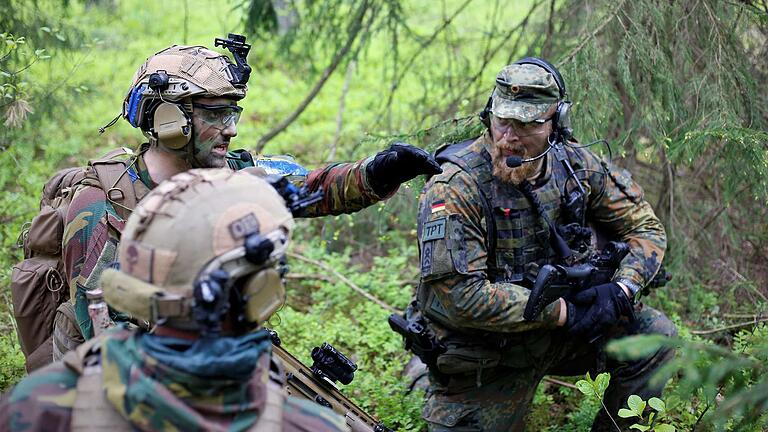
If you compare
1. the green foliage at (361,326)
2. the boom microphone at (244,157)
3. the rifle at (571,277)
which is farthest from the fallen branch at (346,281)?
the boom microphone at (244,157)

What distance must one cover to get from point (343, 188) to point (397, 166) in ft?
0.98

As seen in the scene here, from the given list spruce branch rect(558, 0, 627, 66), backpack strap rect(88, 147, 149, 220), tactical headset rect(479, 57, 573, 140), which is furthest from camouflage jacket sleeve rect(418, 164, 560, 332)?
backpack strap rect(88, 147, 149, 220)

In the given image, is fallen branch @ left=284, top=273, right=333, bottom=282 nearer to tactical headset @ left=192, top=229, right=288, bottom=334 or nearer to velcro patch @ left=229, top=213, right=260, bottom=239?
tactical headset @ left=192, top=229, right=288, bottom=334

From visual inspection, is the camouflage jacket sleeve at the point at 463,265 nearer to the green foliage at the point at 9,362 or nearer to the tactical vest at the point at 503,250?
the tactical vest at the point at 503,250

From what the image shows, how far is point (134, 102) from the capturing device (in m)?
3.97

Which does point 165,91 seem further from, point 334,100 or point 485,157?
point 334,100

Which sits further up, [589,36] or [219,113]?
[589,36]

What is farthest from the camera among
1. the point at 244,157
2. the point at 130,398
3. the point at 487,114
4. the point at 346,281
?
the point at 346,281

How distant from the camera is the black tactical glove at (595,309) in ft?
14.9

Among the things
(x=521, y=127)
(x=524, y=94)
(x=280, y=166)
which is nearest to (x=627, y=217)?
(x=521, y=127)

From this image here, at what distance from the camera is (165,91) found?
3.86m

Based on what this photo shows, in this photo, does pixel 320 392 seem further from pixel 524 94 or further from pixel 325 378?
pixel 524 94

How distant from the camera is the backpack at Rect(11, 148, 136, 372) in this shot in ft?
13.1

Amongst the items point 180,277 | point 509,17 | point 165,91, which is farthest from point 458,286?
point 509,17
